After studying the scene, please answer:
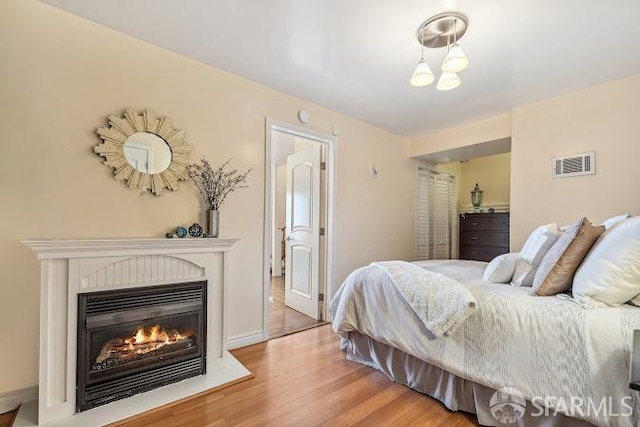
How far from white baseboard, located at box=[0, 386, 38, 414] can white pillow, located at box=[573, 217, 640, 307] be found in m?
3.08

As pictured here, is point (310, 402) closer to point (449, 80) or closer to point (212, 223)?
point (212, 223)

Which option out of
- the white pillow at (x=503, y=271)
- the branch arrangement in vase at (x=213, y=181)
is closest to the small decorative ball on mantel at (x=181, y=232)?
the branch arrangement in vase at (x=213, y=181)

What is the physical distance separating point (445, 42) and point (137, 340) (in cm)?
286

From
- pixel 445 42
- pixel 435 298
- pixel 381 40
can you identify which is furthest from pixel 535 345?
pixel 381 40

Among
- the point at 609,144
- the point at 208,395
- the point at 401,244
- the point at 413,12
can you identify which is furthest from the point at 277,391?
the point at 609,144

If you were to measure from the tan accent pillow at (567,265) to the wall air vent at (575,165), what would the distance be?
5.12 feet

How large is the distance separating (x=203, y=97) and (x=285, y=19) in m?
0.96

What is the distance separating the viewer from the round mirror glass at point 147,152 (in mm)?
1987

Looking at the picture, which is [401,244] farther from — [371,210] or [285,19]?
[285,19]

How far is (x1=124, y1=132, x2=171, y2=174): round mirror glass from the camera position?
78.2 inches

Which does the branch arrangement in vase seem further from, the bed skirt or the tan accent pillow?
the tan accent pillow

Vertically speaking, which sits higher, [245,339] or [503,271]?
[503,271]

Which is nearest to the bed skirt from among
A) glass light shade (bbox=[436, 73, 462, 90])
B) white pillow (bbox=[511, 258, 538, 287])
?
white pillow (bbox=[511, 258, 538, 287])

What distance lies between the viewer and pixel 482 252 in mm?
4352
